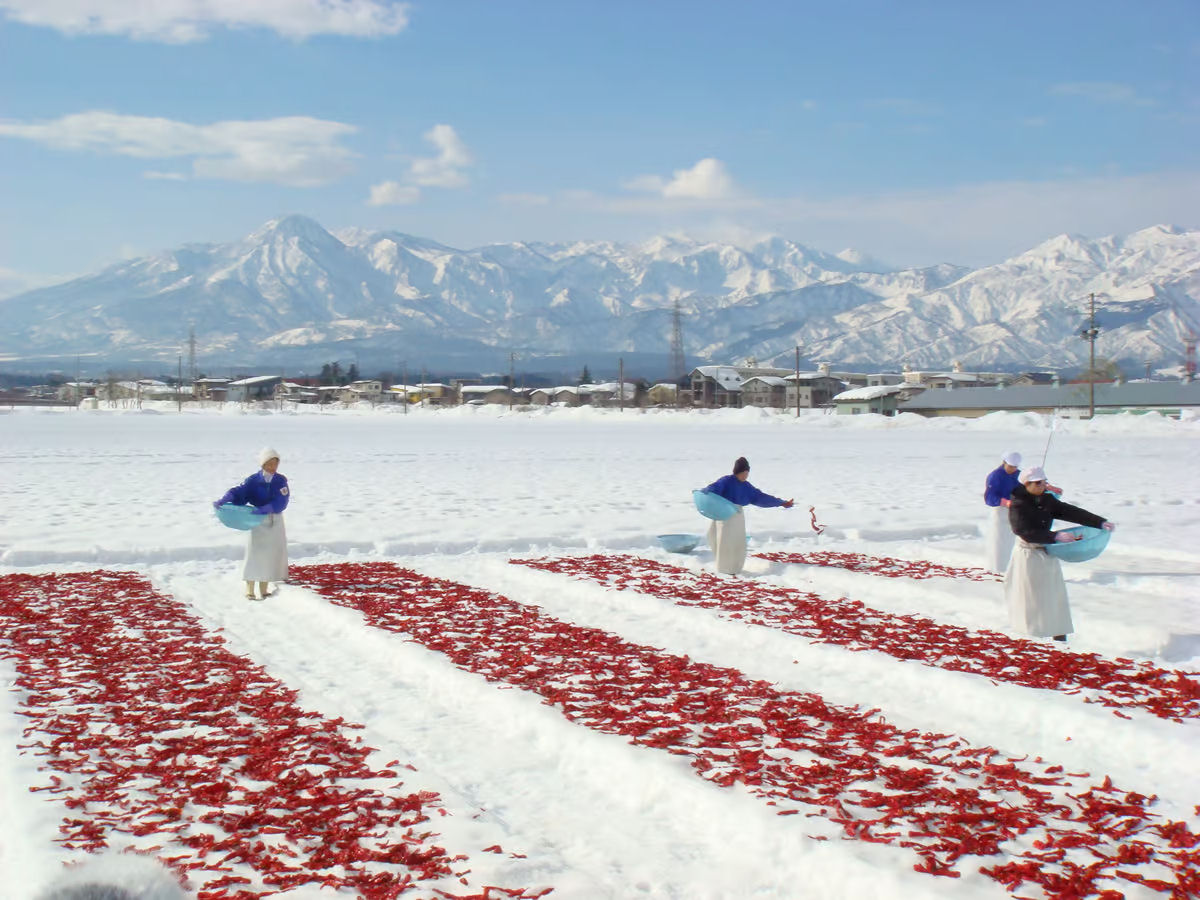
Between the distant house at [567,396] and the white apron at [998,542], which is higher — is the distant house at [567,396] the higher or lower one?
the higher one

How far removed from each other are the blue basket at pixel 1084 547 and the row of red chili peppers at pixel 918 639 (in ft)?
2.73

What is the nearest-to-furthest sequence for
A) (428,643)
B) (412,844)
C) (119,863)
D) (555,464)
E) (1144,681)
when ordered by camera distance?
(119,863) < (412,844) < (1144,681) < (428,643) < (555,464)

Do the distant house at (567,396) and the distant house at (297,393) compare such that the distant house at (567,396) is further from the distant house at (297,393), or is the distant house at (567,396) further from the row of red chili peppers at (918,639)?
the row of red chili peppers at (918,639)

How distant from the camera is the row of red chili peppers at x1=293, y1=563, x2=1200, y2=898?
517 cm

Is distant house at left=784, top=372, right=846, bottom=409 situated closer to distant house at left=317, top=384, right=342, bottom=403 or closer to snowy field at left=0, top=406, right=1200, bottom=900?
distant house at left=317, top=384, right=342, bottom=403

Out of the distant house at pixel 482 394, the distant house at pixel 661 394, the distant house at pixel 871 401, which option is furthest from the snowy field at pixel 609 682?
the distant house at pixel 482 394

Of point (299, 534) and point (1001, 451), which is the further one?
point (1001, 451)

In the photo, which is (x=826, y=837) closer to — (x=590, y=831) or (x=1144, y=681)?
(x=590, y=831)

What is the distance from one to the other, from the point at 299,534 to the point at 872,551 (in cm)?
889

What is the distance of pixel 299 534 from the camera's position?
17.2 metres

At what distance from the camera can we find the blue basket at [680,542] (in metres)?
15.3

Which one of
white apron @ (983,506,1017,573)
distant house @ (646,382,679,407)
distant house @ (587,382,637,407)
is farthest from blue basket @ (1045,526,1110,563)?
distant house @ (646,382,679,407)

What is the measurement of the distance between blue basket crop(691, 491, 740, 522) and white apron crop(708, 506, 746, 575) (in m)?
0.11

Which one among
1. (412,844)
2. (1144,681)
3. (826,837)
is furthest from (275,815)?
(1144,681)
